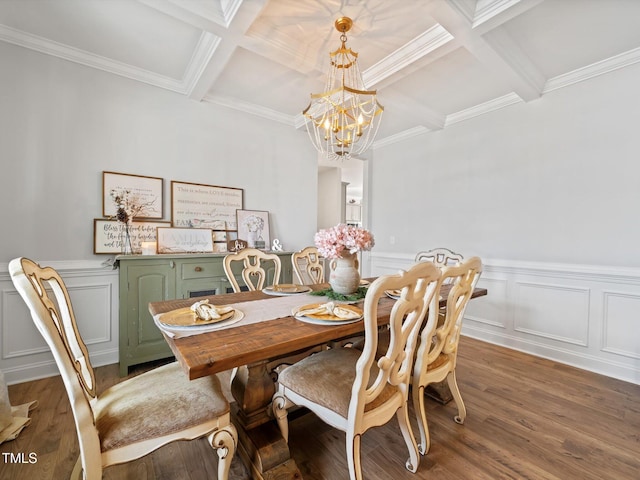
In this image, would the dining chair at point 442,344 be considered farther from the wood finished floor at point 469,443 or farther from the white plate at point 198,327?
the white plate at point 198,327

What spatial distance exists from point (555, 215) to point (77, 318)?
14.5 feet

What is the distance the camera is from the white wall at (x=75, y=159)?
220cm

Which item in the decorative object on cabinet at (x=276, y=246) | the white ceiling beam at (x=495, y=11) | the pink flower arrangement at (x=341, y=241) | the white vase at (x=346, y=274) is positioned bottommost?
the white vase at (x=346, y=274)

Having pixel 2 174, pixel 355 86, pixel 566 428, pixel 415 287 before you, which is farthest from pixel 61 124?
pixel 566 428

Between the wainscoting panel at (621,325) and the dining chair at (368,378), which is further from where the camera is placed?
the wainscoting panel at (621,325)

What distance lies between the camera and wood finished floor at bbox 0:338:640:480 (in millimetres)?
1399

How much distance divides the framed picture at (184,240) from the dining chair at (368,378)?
1922 mm

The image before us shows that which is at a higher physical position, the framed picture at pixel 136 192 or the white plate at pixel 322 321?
the framed picture at pixel 136 192

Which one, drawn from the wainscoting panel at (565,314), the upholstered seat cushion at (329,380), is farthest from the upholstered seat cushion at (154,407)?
the wainscoting panel at (565,314)

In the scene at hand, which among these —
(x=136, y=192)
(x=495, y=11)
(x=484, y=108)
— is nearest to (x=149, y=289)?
(x=136, y=192)

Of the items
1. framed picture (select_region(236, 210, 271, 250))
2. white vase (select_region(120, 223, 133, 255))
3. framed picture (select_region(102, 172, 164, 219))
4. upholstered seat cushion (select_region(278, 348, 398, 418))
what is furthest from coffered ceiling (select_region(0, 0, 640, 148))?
upholstered seat cushion (select_region(278, 348, 398, 418))

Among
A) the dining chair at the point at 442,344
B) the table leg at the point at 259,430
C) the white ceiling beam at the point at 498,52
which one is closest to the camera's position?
the table leg at the point at 259,430

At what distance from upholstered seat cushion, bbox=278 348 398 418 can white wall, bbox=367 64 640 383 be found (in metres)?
2.39

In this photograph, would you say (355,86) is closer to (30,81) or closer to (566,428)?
(30,81)
